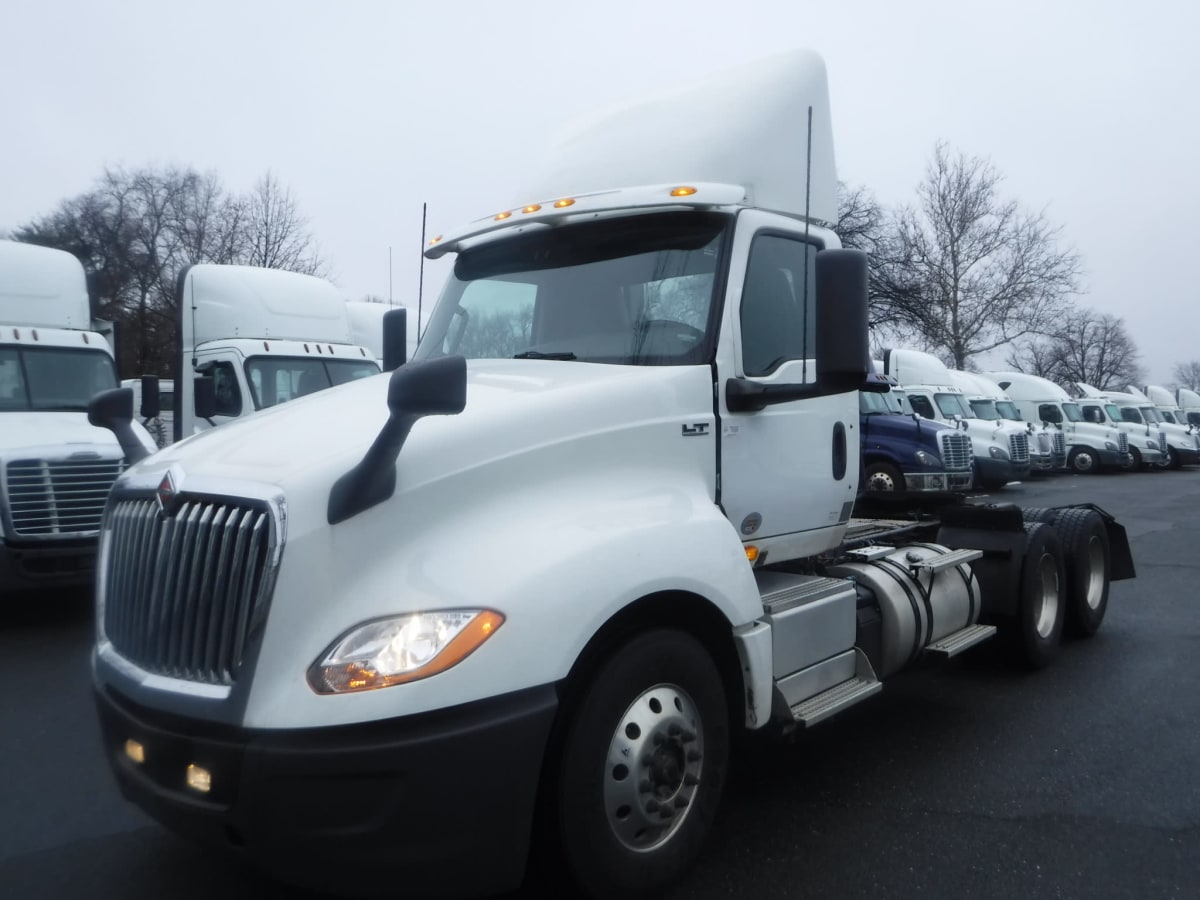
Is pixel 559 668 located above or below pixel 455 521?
below

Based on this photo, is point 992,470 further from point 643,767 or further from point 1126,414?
point 643,767

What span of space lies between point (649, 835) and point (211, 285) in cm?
1051

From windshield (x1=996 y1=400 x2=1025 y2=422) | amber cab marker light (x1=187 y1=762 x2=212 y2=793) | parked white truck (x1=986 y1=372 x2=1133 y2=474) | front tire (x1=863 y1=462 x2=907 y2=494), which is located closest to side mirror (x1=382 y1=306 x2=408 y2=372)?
amber cab marker light (x1=187 y1=762 x2=212 y2=793)

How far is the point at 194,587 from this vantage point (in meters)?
2.97

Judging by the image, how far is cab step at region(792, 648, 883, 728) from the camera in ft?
13.1

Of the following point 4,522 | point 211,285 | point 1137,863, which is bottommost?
point 1137,863

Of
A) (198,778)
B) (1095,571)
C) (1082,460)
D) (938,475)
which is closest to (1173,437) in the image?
(1082,460)

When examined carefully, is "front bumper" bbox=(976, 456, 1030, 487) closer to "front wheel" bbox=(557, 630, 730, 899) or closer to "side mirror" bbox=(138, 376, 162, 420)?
"side mirror" bbox=(138, 376, 162, 420)

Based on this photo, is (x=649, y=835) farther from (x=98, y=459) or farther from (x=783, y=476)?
(x=98, y=459)

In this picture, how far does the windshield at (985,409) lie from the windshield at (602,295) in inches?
855

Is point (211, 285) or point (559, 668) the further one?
point (211, 285)

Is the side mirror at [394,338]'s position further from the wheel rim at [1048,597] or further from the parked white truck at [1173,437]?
the parked white truck at [1173,437]

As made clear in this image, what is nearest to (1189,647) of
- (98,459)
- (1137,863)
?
(1137,863)

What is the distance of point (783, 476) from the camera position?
441 centimetres
